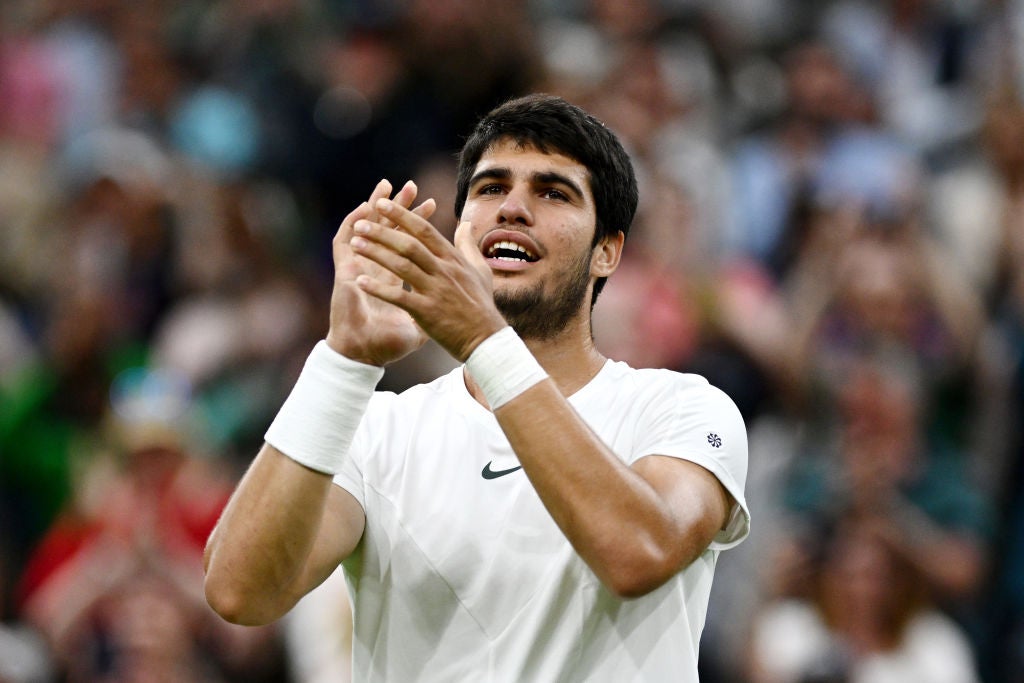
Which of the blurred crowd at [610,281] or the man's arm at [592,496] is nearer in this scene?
the man's arm at [592,496]

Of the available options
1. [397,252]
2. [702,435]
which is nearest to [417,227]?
[397,252]

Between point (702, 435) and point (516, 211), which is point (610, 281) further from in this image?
point (702, 435)

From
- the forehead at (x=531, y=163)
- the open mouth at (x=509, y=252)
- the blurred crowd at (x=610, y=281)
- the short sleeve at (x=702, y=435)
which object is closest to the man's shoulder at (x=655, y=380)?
the short sleeve at (x=702, y=435)

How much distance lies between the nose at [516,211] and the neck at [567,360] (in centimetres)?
30

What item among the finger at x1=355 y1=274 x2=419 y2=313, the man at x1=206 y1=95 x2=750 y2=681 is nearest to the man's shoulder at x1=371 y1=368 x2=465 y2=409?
the man at x1=206 y1=95 x2=750 y2=681

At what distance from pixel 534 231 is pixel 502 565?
80 centimetres

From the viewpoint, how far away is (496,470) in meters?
3.60

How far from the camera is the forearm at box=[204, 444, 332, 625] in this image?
327 centimetres

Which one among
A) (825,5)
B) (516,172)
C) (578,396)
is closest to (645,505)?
(578,396)

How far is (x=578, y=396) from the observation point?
3.76 meters

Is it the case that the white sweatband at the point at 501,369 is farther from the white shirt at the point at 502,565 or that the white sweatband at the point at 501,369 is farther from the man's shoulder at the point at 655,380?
the man's shoulder at the point at 655,380

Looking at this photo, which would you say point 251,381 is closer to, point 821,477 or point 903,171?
point 821,477

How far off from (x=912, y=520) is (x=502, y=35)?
366 cm

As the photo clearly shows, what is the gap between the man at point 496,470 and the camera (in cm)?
314
